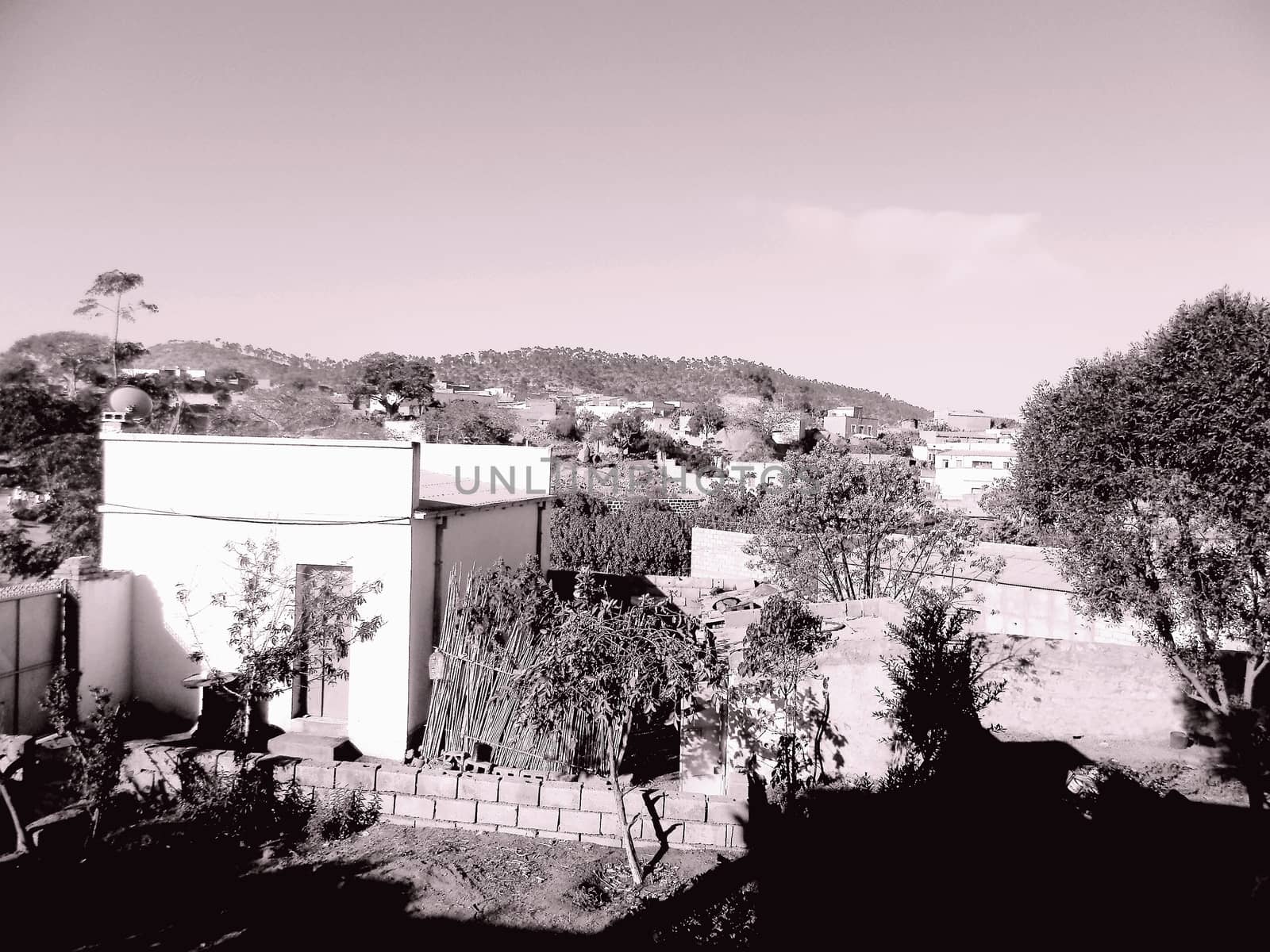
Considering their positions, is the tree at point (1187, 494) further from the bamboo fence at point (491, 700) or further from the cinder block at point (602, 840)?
the bamboo fence at point (491, 700)

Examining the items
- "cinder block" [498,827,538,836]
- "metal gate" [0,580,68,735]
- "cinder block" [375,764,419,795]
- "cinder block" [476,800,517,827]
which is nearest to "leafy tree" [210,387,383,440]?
"metal gate" [0,580,68,735]

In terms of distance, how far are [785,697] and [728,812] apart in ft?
4.87

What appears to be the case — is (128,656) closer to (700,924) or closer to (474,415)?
(700,924)

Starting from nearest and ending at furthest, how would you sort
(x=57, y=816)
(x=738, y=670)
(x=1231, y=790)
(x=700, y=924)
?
(x=700, y=924) < (x=57, y=816) < (x=738, y=670) < (x=1231, y=790)

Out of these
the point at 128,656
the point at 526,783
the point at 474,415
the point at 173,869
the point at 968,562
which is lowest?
the point at 173,869

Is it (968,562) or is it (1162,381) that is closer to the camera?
(1162,381)

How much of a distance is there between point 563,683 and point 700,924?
8.26 feet

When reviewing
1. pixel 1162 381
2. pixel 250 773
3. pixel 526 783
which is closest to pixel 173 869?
pixel 250 773

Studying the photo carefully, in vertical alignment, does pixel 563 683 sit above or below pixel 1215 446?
below

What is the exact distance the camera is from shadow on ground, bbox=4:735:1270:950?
22.2 ft

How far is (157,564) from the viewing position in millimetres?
11562

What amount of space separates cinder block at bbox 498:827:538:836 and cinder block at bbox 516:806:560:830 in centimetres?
5

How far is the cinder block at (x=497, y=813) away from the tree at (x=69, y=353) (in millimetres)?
27355

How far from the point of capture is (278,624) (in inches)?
404
